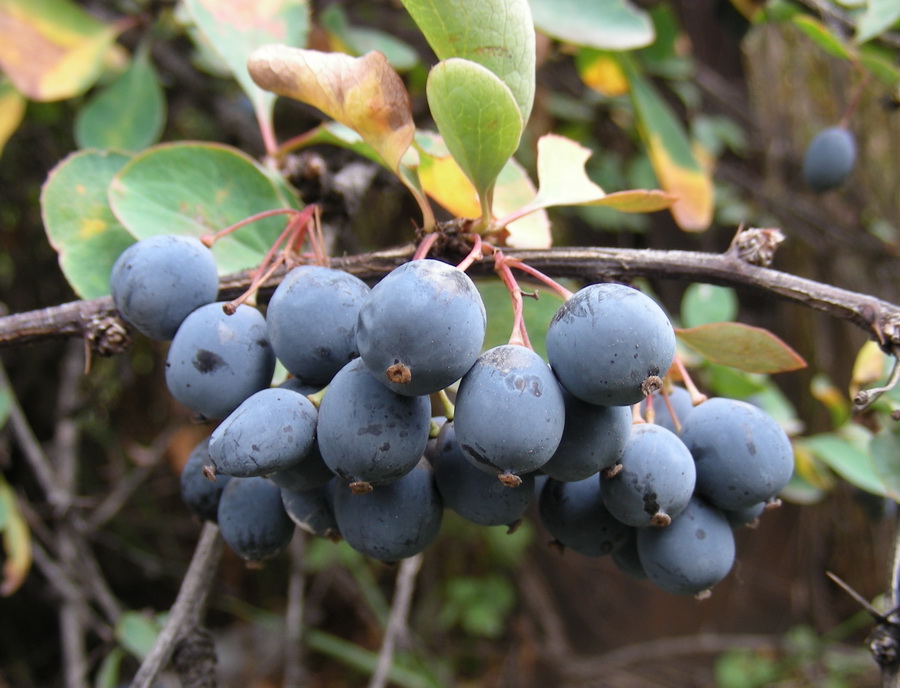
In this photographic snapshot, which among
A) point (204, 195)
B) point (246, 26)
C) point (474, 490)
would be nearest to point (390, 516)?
point (474, 490)

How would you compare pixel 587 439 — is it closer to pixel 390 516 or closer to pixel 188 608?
pixel 390 516

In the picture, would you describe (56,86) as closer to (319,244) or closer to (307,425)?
(319,244)

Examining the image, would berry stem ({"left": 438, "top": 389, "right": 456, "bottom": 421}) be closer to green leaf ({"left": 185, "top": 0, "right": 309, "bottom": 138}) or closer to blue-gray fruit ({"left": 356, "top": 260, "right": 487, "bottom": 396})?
blue-gray fruit ({"left": 356, "top": 260, "right": 487, "bottom": 396})

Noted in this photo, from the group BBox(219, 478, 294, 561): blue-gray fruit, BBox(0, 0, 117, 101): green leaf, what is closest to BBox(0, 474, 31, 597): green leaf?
BBox(0, 0, 117, 101): green leaf

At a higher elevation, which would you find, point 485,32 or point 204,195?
point 485,32

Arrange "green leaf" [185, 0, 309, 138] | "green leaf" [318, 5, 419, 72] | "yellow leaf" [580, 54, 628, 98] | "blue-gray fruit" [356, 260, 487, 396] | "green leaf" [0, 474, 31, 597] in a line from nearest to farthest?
1. "blue-gray fruit" [356, 260, 487, 396]
2. "green leaf" [185, 0, 309, 138]
3. "green leaf" [0, 474, 31, 597]
4. "green leaf" [318, 5, 419, 72]
5. "yellow leaf" [580, 54, 628, 98]

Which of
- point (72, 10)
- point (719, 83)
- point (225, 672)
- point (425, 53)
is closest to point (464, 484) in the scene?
point (72, 10)

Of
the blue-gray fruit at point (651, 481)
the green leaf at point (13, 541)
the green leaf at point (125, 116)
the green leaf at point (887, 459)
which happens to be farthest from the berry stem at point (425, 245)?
the green leaf at point (13, 541)
